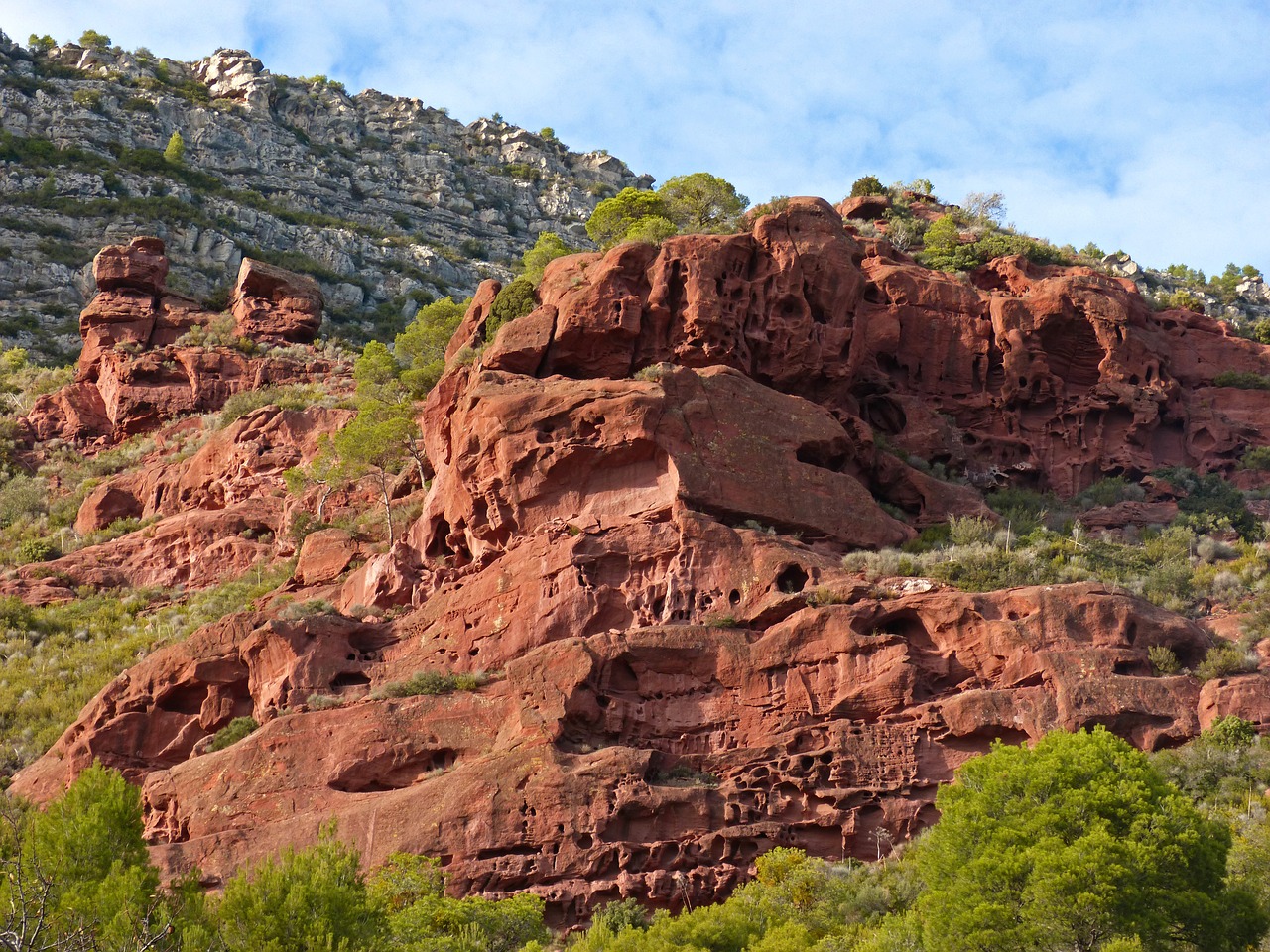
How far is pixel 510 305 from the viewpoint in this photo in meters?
42.8

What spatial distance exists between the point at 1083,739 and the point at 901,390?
21.6 metres

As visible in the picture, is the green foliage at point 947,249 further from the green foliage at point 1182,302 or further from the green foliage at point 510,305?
the green foliage at point 510,305

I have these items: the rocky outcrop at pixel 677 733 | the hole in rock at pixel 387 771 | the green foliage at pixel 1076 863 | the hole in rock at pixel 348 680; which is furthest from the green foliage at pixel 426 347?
the green foliage at pixel 1076 863

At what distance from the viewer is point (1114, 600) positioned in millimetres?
30359

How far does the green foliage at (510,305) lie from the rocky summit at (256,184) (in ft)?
104

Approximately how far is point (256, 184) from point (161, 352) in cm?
4283

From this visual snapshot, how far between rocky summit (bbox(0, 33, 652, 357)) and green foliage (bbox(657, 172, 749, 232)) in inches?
1063

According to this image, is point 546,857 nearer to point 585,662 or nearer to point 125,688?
point 585,662

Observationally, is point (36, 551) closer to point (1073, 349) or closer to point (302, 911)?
point (302, 911)

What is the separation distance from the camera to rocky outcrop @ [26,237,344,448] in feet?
192

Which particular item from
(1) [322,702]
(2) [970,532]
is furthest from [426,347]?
(2) [970,532]

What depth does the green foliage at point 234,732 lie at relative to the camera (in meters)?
33.0

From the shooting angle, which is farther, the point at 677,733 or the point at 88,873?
the point at 677,733

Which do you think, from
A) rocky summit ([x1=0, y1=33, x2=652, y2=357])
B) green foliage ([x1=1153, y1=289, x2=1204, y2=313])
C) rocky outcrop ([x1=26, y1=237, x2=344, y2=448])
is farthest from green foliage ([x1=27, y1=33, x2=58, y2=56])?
green foliage ([x1=1153, y1=289, x2=1204, y2=313])
